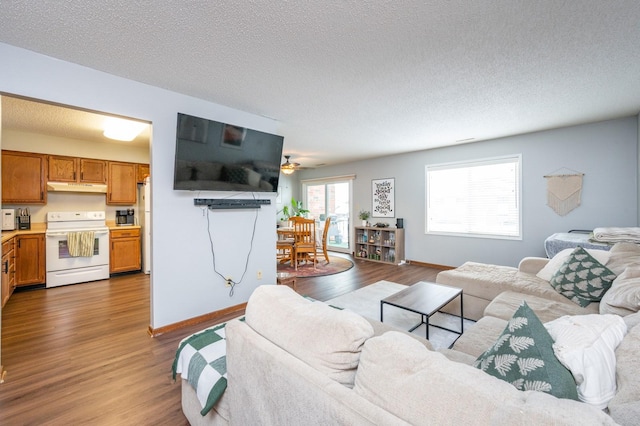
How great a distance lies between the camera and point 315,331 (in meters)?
0.95

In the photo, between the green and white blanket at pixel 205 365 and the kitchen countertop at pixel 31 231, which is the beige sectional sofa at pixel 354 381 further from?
the kitchen countertop at pixel 31 231

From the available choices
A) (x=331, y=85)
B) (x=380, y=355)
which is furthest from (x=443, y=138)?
(x=380, y=355)

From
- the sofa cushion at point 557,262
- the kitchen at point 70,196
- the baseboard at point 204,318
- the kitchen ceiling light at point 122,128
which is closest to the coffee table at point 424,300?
the sofa cushion at point 557,262

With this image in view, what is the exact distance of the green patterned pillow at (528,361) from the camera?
81 cm

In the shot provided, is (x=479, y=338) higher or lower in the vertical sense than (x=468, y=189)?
lower

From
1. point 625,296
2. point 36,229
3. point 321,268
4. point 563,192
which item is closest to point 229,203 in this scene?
point 321,268

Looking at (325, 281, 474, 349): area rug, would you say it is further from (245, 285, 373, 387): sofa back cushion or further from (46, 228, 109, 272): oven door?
(46, 228, 109, 272): oven door

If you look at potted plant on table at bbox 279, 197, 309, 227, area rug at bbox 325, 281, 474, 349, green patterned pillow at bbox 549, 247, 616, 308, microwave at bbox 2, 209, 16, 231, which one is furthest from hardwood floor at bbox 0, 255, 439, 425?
potted plant on table at bbox 279, 197, 309, 227

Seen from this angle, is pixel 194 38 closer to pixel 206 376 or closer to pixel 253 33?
pixel 253 33

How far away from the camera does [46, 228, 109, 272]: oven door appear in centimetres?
400

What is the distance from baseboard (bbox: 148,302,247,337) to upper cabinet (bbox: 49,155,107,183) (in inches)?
137

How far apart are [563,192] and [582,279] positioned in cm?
238

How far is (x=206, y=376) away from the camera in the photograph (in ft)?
4.32

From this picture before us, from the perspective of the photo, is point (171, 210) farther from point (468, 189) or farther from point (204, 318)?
point (468, 189)
